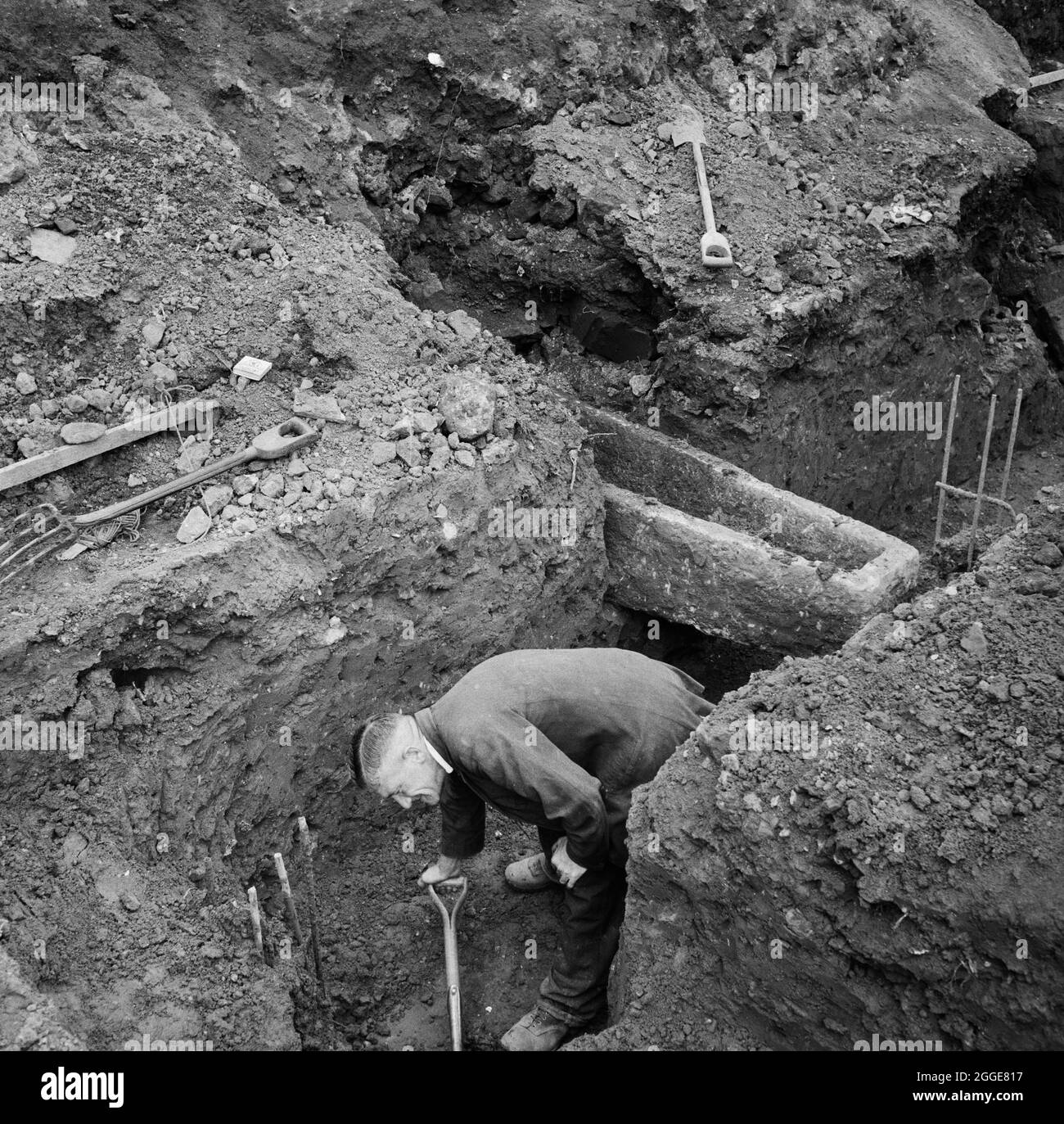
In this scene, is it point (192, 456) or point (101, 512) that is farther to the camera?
point (192, 456)

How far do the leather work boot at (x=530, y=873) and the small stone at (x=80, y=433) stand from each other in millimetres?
2279

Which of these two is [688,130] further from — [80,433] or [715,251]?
[80,433]

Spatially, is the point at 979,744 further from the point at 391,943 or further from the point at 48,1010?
the point at 48,1010

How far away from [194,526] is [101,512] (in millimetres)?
337

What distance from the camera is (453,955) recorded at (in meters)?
3.92

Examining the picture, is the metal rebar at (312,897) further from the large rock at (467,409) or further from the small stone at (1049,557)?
the small stone at (1049,557)

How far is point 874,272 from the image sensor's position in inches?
224

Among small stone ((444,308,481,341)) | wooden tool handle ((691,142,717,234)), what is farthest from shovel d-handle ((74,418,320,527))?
wooden tool handle ((691,142,717,234))

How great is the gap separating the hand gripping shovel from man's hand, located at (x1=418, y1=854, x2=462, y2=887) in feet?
0.24

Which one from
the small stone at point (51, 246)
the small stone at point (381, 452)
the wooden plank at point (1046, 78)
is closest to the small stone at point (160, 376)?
the small stone at point (51, 246)

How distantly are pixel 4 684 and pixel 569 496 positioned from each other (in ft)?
7.60

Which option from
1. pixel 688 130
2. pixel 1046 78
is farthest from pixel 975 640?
pixel 1046 78

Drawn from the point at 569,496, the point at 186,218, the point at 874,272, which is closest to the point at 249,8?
the point at 186,218

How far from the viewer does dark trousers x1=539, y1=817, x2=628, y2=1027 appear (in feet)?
12.1
